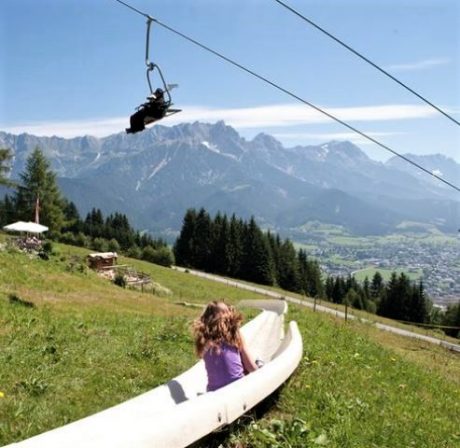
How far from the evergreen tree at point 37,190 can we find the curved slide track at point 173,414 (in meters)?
83.5

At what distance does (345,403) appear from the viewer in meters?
8.84

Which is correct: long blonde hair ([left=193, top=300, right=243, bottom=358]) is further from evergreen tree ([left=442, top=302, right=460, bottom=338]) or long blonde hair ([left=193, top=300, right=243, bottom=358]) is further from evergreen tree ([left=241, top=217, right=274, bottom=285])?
evergreen tree ([left=442, top=302, right=460, bottom=338])

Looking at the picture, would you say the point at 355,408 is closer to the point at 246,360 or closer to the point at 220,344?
the point at 246,360

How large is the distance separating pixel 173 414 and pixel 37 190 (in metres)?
87.2

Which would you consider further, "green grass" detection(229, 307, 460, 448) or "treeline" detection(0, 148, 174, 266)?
"treeline" detection(0, 148, 174, 266)

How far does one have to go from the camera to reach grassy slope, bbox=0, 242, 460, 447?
7617 millimetres

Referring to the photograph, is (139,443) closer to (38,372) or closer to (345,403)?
(345,403)

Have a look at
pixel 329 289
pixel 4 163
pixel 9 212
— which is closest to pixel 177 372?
pixel 4 163

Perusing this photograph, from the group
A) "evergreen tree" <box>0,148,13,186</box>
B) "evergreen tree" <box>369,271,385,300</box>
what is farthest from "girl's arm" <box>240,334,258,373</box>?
"evergreen tree" <box>369,271,385,300</box>

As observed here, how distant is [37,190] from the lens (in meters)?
87.8

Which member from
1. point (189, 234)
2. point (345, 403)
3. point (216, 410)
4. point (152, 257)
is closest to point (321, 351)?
point (345, 403)

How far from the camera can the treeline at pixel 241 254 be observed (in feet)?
368

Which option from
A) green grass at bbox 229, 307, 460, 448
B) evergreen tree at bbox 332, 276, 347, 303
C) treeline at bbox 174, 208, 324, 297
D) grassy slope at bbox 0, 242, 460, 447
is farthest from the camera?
evergreen tree at bbox 332, 276, 347, 303

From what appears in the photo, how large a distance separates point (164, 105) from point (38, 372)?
5539mm
